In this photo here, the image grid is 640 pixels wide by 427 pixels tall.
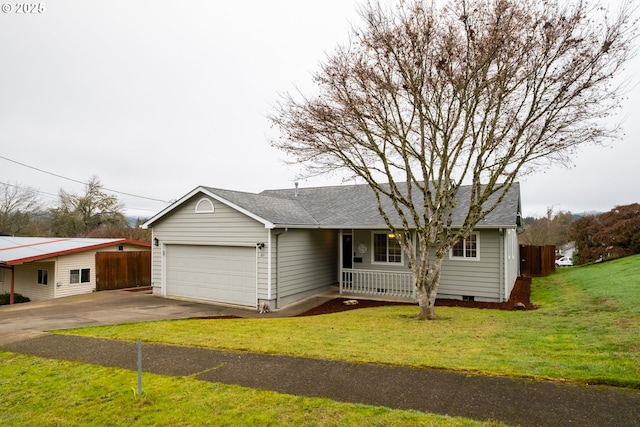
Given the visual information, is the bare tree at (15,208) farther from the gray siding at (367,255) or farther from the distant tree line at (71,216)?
the gray siding at (367,255)

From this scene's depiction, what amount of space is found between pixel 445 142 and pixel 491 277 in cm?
604

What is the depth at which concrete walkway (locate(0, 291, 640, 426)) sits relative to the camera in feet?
13.6

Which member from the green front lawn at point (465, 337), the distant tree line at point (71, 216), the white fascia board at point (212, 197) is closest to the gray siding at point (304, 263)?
the white fascia board at point (212, 197)

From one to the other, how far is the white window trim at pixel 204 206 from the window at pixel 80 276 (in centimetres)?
883

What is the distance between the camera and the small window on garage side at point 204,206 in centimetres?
1396

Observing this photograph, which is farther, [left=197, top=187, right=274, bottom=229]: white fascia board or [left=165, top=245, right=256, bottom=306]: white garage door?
[left=165, top=245, right=256, bottom=306]: white garage door

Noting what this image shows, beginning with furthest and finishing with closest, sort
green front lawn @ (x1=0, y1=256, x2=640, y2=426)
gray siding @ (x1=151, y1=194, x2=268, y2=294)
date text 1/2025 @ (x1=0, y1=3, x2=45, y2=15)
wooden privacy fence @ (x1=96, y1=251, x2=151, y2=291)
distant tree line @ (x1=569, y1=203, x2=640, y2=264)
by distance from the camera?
distant tree line @ (x1=569, y1=203, x2=640, y2=264) < wooden privacy fence @ (x1=96, y1=251, x2=151, y2=291) < gray siding @ (x1=151, y1=194, x2=268, y2=294) < date text 1/2025 @ (x1=0, y1=3, x2=45, y2=15) < green front lawn @ (x1=0, y1=256, x2=640, y2=426)

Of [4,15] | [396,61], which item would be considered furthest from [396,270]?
[4,15]

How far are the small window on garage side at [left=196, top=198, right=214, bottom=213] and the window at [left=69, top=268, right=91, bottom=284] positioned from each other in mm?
8835

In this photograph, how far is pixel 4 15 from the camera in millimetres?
13953

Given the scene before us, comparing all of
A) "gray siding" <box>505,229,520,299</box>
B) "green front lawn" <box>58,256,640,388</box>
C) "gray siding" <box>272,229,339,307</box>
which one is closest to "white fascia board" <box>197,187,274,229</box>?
"gray siding" <box>272,229,339,307</box>

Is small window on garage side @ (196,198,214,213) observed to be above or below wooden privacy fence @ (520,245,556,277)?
above

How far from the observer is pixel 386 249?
15703 mm

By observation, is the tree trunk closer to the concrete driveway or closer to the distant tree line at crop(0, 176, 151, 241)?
the concrete driveway
